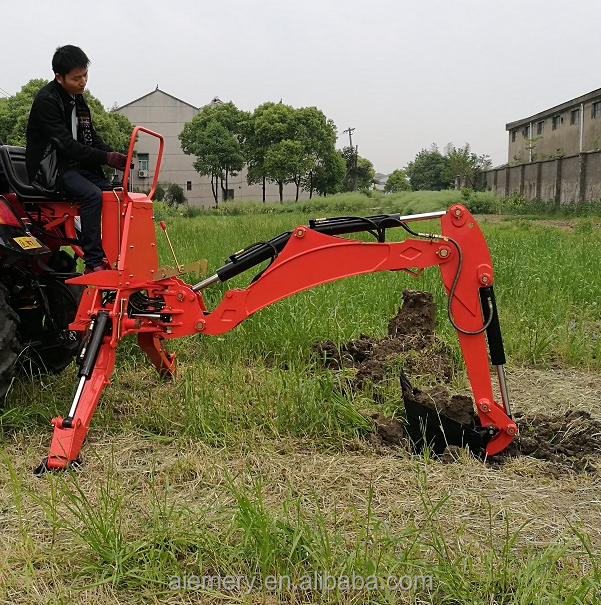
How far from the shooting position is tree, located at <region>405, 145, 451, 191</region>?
7925 centimetres

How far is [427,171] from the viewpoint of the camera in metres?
85.1

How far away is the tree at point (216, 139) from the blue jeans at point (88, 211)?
45.8 meters

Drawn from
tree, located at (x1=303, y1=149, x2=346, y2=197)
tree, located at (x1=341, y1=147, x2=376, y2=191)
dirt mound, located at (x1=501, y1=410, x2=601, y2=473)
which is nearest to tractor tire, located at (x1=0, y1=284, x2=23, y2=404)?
dirt mound, located at (x1=501, y1=410, x2=601, y2=473)

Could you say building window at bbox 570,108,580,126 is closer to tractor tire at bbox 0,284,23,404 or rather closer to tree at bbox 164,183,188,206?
tree at bbox 164,183,188,206

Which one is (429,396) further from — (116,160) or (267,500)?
(116,160)

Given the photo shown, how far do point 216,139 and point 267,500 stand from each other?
4753 centimetres

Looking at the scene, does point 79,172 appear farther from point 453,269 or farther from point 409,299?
point 409,299

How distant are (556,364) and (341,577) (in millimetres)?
3492

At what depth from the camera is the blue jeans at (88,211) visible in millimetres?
3900

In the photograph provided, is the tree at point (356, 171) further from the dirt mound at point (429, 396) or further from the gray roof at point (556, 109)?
the dirt mound at point (429, 396)

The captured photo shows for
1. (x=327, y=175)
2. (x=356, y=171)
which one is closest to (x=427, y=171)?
(x=356, y=171)

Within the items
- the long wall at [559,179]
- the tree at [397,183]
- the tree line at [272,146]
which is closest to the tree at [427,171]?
the tree at [397,183]

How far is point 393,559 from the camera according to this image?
2500mm

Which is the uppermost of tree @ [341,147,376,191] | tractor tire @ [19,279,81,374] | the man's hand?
tree @ [341,147,376,191]
